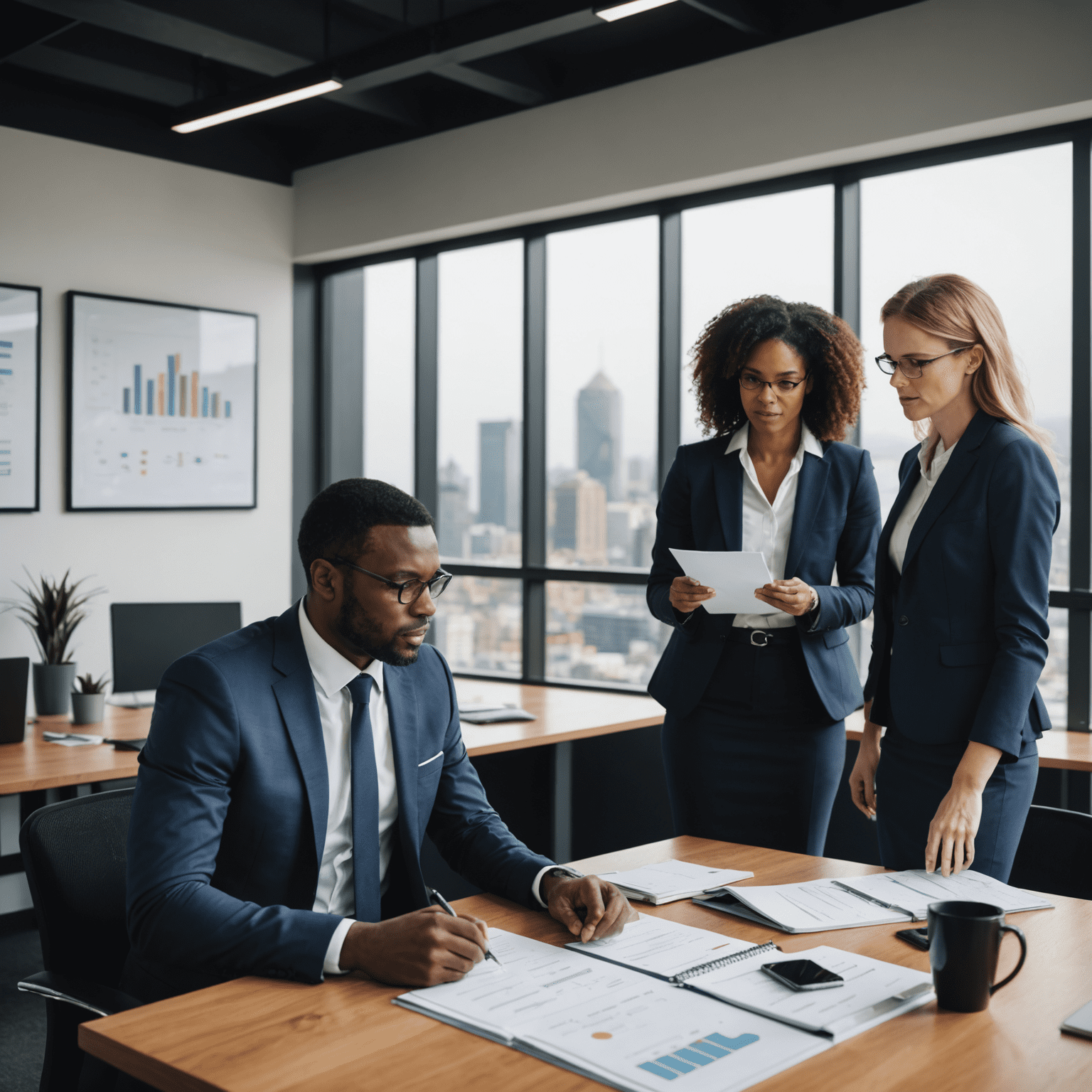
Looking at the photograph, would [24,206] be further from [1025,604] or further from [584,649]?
[1025,604]

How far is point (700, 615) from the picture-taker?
94.9 inches

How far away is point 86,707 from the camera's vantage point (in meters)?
3.51

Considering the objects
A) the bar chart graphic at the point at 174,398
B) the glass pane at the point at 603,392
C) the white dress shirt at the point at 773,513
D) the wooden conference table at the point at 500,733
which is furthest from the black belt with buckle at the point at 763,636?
the bar chart graphic at the point at 174,398

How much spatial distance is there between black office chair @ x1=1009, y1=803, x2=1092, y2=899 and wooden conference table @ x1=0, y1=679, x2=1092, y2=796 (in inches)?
33.8

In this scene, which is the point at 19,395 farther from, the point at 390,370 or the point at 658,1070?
the point at 658,1070

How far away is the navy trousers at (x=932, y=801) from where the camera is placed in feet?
6.11

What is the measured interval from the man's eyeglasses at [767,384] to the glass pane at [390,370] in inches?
118

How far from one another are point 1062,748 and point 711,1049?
96.0 inches

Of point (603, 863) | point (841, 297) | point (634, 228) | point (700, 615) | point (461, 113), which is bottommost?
point (603, 863)

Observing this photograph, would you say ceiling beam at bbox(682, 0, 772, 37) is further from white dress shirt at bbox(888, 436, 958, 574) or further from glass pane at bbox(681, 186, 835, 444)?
white dress shirt at bbox(888, 436, 958, 574)

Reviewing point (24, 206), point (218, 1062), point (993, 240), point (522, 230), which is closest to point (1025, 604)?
point (218, 1062)

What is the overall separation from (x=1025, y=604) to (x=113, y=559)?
3.93 m

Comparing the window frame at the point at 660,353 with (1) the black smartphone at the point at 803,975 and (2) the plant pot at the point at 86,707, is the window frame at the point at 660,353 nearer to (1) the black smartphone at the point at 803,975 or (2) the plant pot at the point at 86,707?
(2) the plant pot at the point at 86,707

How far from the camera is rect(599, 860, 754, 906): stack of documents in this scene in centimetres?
165
